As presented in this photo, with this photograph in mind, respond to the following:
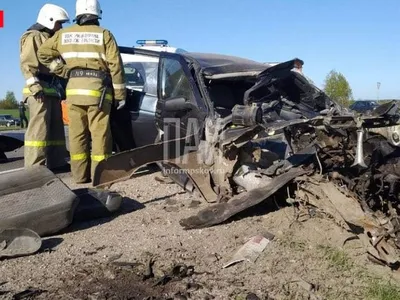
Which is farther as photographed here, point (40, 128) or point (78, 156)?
point (40, 128)

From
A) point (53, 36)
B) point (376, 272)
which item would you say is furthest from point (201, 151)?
point (53, 36)

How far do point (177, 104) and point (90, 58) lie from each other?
43.8 inches

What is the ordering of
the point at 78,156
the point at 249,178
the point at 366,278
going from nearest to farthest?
the point at 366,278
the point at 249,178
the point at 78,156

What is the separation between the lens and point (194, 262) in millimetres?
3527

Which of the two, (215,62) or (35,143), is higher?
(215,62)

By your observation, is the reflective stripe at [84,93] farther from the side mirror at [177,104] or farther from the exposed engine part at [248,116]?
the exposed engine part at [248,116]

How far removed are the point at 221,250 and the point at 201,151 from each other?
125cm

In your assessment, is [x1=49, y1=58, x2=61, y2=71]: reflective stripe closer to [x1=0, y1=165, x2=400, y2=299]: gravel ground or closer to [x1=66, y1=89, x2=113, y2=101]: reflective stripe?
[x1=66, y1=89, x2=113, y2=101]: reflective stripe

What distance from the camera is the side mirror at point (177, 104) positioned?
5.18 meters

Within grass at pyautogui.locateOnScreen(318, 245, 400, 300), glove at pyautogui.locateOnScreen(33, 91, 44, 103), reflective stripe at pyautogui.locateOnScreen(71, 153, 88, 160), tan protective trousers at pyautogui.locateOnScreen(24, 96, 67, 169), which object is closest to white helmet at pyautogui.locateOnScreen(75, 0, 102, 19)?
glove at pyautogui.locateOnScreen(33, 91, 44, 103)

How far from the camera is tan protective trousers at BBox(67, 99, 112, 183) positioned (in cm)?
554

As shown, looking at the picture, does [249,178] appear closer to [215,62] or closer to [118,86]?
[215,62]

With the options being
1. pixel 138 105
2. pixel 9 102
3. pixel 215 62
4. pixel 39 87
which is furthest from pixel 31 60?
pixel 9 102

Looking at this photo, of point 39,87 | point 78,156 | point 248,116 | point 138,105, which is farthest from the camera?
point 39,87
